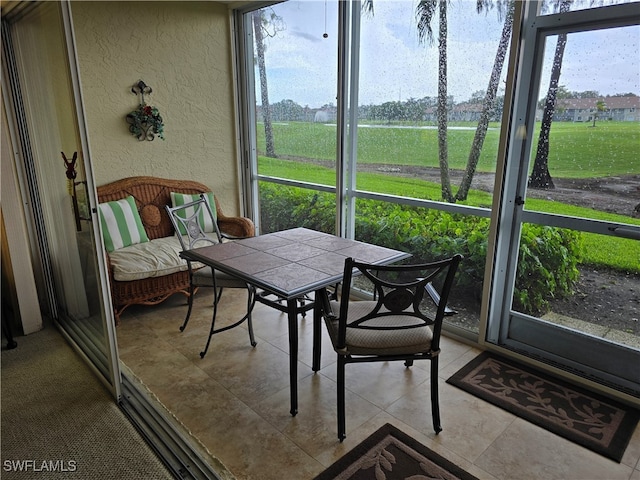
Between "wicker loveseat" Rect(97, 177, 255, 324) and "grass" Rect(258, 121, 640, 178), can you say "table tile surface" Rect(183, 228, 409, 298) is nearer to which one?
"wicker loveseat" Rect(97, 177, 255, 324)

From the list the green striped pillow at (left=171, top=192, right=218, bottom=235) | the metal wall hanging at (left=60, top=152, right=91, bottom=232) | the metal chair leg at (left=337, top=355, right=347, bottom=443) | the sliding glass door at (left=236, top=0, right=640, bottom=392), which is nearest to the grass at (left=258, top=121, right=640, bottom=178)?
the sliding glass door at (left=236, top=0, right=640, bottom=392)

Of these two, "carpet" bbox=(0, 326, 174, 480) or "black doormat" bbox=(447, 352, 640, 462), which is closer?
"carpet" bbox=(0, 326, 174, 480)

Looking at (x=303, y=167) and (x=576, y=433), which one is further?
(x=303, y=167)

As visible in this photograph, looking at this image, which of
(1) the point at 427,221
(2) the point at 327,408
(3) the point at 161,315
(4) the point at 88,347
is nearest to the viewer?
(2) the point at 327,408

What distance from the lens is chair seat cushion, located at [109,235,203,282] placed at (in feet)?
10.1

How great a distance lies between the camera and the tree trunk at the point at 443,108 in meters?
2.79

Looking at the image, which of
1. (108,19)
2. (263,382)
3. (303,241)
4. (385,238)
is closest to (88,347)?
(263,382)

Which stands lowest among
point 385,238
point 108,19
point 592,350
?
point 592,350

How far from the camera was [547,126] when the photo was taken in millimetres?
2410

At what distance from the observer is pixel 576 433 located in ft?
6.72

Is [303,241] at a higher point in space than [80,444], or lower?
higher

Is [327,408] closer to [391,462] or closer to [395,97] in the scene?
[391,462]

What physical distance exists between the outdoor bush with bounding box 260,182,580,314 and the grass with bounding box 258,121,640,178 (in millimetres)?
346

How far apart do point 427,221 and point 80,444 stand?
8.07 ft
